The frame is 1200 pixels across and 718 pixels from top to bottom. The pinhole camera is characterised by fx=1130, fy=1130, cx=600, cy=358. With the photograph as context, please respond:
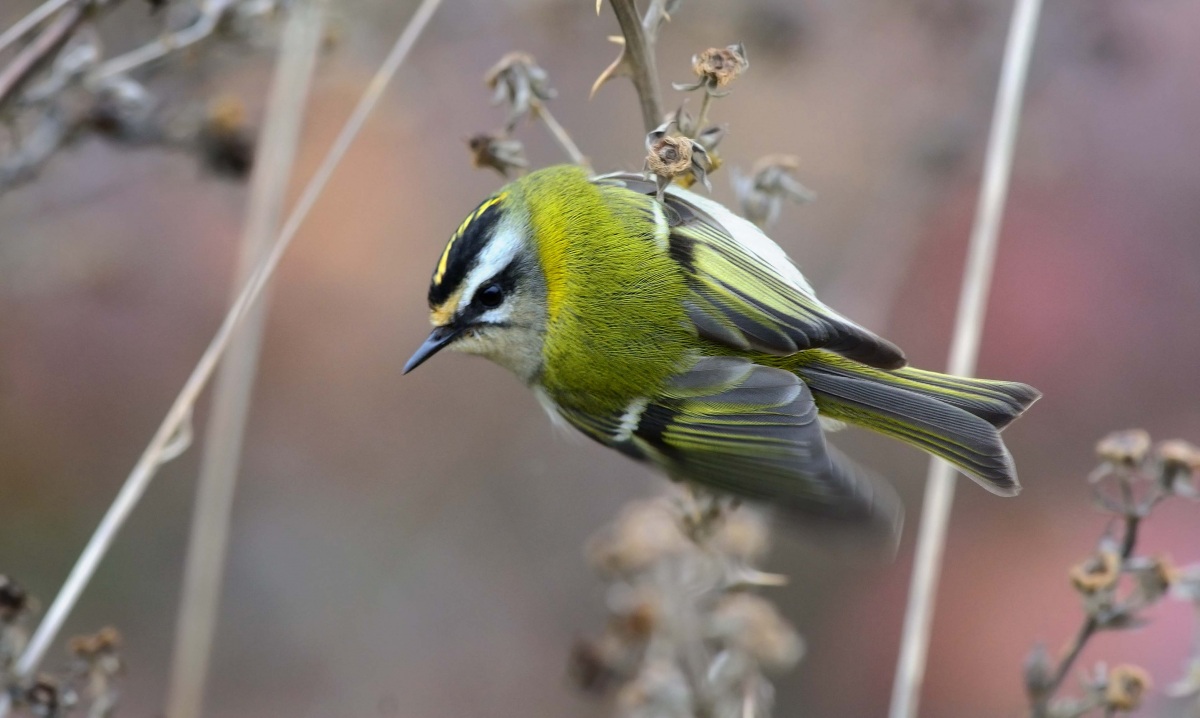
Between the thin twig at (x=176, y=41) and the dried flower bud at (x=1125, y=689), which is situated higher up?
the thin twig at (x=176, y=41)

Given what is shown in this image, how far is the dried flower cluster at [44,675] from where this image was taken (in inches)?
65.7

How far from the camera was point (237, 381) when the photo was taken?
7.70 ft

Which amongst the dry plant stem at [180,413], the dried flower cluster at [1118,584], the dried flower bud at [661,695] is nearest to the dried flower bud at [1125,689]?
the dried flower cluster at [1118,584]

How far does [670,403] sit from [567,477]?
195 centimetres

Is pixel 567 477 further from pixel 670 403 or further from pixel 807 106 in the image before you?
pixel 670 403

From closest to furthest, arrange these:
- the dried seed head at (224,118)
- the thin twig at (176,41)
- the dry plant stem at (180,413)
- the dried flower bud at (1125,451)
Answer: the dried flower bud at (1125,451)
the dry plant stem at (180,413)
the thin twig at (176,41)
the dried seed head at (224,118)

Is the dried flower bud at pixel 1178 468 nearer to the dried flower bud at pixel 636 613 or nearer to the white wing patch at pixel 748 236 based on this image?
the white wing patch at pixel 748 236

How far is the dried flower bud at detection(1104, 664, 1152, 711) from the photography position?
1.65 m

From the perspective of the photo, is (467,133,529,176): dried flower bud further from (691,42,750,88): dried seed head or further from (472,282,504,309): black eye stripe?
(691,42,750,88): dried seed head

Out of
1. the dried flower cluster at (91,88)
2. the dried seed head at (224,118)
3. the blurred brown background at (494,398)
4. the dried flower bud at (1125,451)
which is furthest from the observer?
the blurred brown background at (494,398)

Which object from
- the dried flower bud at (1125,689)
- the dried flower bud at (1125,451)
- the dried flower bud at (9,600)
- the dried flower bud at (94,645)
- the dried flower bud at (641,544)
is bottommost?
the dried flower bud at (94,645)

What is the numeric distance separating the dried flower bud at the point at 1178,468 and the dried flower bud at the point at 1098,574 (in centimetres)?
13

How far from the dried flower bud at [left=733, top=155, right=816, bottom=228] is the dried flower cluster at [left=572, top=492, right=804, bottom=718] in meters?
0.48

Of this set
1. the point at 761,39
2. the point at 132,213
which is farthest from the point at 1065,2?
the point at 132,213
